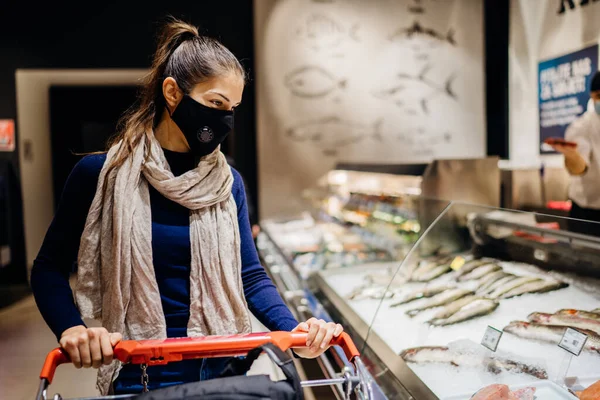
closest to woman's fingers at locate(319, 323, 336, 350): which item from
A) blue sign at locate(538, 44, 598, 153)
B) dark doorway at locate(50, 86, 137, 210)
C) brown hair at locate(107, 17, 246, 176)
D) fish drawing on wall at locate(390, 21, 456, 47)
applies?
brown hair at locate(107, 17, 246, 176)

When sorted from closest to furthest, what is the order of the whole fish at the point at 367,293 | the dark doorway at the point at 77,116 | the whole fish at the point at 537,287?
the whole fish at the point at 537,287 < the whole fish at the point at 367,293 < the dark doorway at the point at 77,116

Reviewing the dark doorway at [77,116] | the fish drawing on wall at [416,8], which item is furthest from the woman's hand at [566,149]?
the dark doorway at [77,116]

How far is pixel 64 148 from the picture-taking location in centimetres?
760

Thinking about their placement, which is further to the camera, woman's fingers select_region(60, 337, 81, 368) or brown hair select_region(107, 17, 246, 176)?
brown hair select_region(107, 17, 246, 176)

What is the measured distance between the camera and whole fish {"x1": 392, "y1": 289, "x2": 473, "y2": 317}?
2.42m

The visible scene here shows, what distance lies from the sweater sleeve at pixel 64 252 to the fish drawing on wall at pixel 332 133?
5.66 meters

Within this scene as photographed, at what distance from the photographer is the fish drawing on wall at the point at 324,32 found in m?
6.99

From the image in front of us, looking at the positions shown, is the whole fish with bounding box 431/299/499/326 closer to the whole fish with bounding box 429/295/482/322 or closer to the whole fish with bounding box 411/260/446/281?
the whole fish with bounding box 429/295/482/322

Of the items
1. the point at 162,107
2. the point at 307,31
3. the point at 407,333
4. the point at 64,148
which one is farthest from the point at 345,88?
the point at 162,107

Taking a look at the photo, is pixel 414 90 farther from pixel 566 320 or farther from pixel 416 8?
pixel 566 320

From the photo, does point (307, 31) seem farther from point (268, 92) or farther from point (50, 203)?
point (50, 203)

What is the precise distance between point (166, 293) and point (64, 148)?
6.88 meters

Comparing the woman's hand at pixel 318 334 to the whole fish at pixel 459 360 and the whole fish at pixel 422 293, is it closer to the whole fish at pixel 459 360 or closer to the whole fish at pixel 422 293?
the whole fish at pixel 459 360

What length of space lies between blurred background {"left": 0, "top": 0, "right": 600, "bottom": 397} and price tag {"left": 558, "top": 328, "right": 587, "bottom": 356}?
4822 mm
